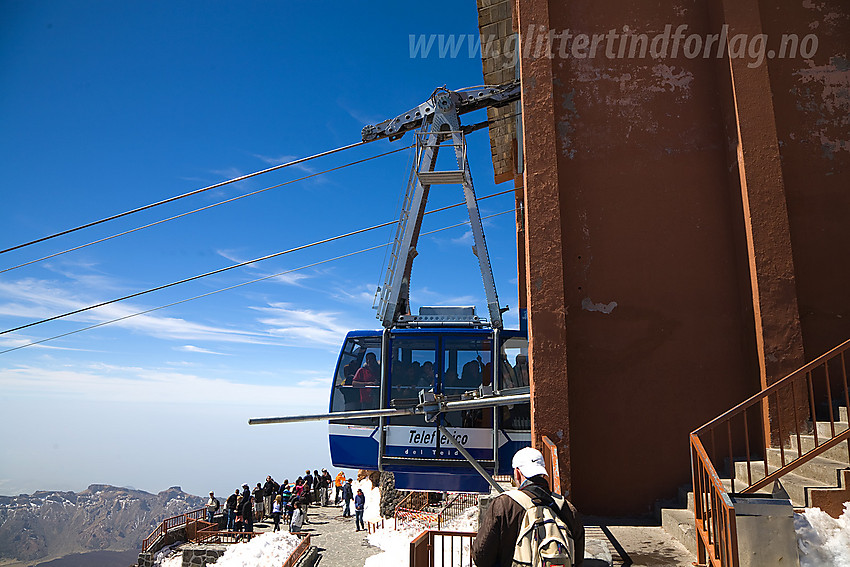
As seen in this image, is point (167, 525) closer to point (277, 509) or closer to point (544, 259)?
point (277, 509)

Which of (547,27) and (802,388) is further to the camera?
(547,27)

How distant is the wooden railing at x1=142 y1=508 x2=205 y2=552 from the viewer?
20806mm

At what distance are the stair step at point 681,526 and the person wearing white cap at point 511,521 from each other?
10.6 ft

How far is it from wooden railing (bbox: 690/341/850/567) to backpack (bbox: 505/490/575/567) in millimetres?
1918

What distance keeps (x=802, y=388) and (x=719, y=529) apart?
10.3 feet

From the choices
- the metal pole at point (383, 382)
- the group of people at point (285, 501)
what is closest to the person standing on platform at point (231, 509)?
the group of people at point (285, 501)

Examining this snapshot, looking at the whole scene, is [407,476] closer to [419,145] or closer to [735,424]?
[735,424]

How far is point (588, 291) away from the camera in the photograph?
24.5ft

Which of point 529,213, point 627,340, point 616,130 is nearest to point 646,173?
point 616,130

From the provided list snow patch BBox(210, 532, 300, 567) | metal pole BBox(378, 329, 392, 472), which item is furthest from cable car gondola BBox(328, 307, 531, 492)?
snow patch BBox(210, 532, 300, 567)

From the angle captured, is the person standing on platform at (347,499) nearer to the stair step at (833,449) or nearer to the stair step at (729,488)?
the stair step at (729,488)

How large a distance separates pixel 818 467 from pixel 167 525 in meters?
22.9

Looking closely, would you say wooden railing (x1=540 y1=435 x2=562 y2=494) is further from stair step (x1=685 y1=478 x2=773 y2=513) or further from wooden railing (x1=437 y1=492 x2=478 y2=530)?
wooden railing (x1=437 y1=492 x2=478 y2=530)

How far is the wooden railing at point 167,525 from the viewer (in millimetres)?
20806
